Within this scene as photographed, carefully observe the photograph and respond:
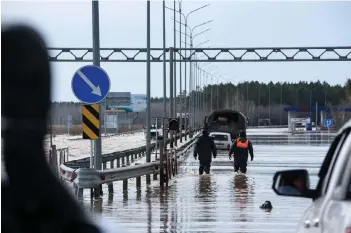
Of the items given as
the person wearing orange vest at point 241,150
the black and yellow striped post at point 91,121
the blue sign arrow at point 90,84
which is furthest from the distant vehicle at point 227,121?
the blue sign arrow at point 90,84

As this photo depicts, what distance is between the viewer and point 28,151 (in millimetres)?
1766

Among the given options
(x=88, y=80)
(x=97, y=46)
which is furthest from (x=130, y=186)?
(x=88, y=80)

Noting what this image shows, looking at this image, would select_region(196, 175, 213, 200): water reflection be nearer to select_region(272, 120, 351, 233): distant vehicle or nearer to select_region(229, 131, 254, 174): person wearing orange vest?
select_region(229, 131, 254, 174): person wearing orange vest

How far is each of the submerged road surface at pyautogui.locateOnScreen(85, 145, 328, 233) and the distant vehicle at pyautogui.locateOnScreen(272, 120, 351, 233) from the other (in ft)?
20.5

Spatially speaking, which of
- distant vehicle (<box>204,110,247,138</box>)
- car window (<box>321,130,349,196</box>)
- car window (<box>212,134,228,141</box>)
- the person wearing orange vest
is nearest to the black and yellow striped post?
the person wearing orange vest

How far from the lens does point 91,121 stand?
19828 millimetres

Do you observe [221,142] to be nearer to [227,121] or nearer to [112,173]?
[227,121]

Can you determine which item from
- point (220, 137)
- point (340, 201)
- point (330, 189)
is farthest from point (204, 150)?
point (220, 137)

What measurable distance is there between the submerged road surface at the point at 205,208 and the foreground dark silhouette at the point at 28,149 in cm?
942

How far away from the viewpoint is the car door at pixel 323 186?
476cm

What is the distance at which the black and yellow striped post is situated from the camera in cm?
1962

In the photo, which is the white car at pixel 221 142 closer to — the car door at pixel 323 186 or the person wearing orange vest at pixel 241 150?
the person wearing orange vest at pixel 241 150

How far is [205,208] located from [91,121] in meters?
3.22

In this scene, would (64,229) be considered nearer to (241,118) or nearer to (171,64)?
(171,64)
